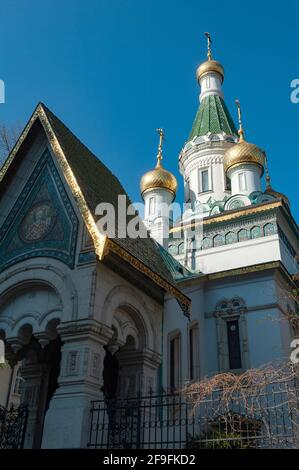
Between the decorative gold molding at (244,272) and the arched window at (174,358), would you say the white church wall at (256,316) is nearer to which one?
the decorative gold molding at (244,272)

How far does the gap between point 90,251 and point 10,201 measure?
288 centimetres

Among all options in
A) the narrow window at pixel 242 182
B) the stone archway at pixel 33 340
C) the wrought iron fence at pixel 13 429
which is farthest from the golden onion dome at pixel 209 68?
the wrought iron fence at pixel 13 429

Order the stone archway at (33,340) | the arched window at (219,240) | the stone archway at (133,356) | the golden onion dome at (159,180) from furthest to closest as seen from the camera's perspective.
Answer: the golden onion dome at (159,180) → the arched window at (219,240) → the stone archway at (133,356) → the stone archway at (33,340)

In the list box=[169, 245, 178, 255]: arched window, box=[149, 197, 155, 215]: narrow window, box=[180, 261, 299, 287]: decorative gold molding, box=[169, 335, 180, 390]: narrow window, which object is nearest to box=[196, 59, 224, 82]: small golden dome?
box=[149, 197, 155, 215]: narrow window

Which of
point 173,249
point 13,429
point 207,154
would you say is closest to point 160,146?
point 207,154

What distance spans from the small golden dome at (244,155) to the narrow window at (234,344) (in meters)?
6.94

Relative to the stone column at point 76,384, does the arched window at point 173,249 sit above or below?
above

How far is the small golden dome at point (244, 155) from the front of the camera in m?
18.7

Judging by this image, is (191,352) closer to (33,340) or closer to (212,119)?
(33,340)

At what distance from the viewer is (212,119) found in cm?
2302

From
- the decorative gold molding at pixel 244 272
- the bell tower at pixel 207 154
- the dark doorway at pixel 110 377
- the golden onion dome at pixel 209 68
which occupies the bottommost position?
the dark doorway at pixel 110 377

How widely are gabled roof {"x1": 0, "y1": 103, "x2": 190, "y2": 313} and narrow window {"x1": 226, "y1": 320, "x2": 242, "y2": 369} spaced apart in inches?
145
